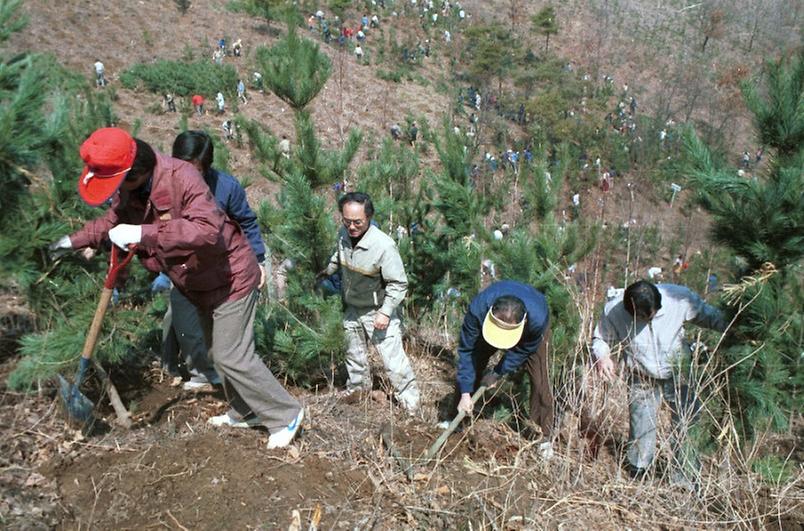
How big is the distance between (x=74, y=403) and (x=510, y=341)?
6.25 feet

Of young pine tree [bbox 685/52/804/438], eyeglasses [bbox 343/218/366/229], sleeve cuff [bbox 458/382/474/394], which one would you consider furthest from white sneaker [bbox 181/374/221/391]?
young pine tree [bbox 685/52/804/438]

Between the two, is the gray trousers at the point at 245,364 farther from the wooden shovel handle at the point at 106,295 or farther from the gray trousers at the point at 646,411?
the gray trousers at the point at 646,411

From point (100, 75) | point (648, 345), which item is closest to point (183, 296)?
point (648, 345)

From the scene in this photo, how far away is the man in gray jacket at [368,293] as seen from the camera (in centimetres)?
323

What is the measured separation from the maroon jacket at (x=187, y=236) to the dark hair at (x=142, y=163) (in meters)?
0.03

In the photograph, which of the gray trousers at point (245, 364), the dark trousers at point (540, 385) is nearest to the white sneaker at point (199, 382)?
the gray trousers at point (245, 364)

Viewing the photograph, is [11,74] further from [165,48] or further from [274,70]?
[165,48]

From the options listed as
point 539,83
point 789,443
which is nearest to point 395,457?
point 789,443

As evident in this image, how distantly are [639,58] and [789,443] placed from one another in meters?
26.8

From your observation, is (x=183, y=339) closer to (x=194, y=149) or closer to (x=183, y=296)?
(x=183, y=296)

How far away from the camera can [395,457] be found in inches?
112

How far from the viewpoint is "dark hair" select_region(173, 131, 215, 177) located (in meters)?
2.91

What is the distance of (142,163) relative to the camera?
2234 millimetres

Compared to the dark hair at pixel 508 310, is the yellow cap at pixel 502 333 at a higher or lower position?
lower
